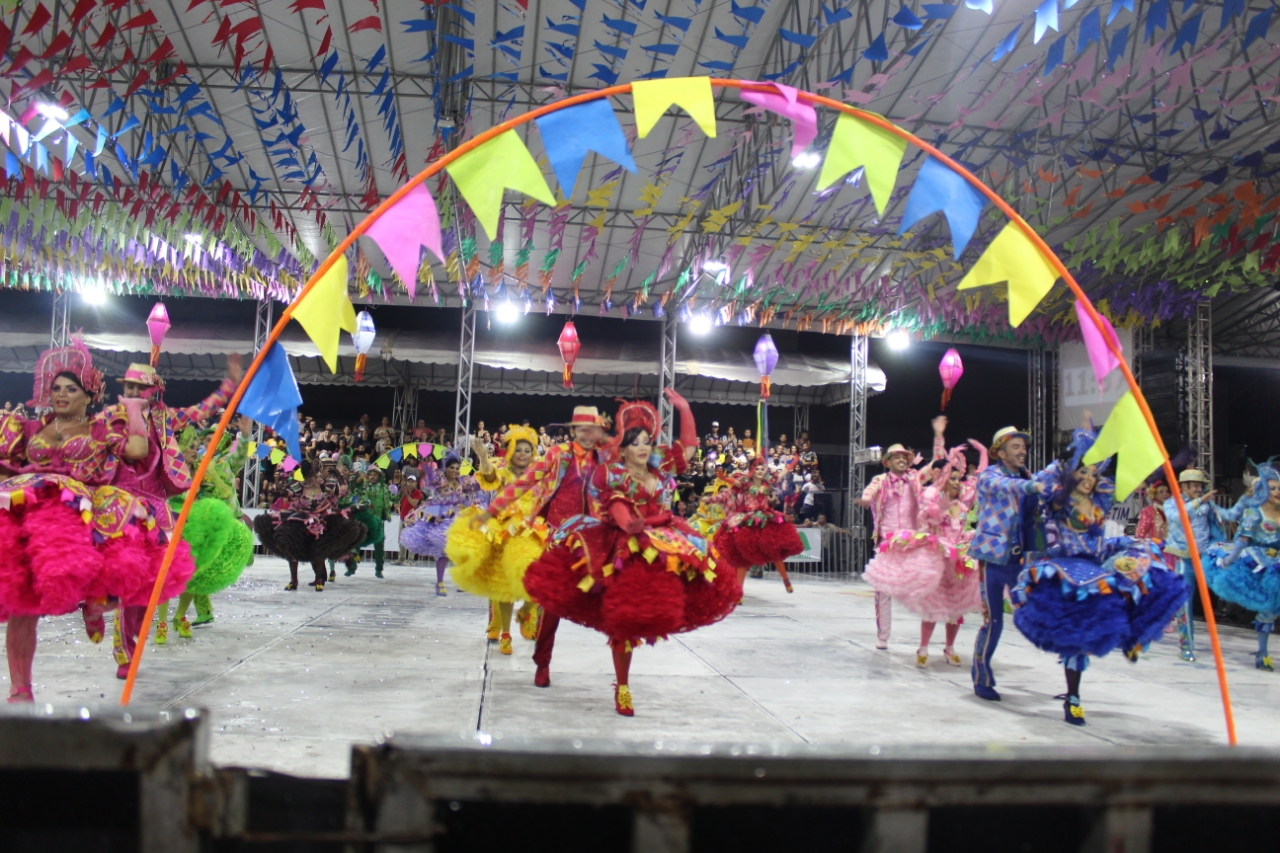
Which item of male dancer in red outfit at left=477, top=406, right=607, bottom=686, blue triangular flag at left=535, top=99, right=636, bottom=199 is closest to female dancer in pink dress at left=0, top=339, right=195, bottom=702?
male dancer in red outfit at left=477, top=406, right=607, bottom=686

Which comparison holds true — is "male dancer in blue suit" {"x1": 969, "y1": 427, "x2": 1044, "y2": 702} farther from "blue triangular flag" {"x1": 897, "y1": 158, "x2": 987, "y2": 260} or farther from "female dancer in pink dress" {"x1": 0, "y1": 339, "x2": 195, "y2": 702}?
"female dancer in pink dress" {"x1": 0, "y1": 339, "x2": 195, "y2": 702}

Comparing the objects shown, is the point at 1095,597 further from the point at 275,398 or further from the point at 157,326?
the point at 157,326

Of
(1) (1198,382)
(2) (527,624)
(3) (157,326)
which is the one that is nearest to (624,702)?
(2) (527,624)

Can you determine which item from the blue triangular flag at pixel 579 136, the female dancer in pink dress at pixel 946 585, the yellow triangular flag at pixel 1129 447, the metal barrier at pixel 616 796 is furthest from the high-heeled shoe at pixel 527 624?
the metal barrier at pixel 616 796

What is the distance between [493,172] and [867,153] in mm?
1578

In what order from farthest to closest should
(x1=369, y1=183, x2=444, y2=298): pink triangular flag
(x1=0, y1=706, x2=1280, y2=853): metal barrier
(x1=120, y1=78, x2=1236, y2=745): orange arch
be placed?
1. (x1=369, y1=183, x2=444, y2=298): pink triangular flag
2. (x1=120, y1=78, x2=1236, y2=745): orange arch
3. (x1=0, y1=706, x2=1280, y2=853): metal barrier

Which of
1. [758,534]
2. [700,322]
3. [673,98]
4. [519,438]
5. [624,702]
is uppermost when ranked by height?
[700,322]

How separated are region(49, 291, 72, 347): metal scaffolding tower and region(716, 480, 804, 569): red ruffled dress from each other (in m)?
14.4

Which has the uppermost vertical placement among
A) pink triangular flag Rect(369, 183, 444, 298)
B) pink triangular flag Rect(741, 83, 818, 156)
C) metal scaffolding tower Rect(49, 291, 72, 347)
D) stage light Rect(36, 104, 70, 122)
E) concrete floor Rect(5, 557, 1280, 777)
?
→ stage light Rect(36, 104, 70, 122)

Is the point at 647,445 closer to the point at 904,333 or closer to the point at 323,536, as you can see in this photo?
the point at 323,536

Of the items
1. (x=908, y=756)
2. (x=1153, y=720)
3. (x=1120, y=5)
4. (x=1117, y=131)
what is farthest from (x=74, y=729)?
(x=1117, y=131)

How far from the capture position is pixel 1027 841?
1.61 meters

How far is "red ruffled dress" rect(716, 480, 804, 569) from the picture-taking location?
10711 millimetres

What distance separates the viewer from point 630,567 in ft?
16.0
